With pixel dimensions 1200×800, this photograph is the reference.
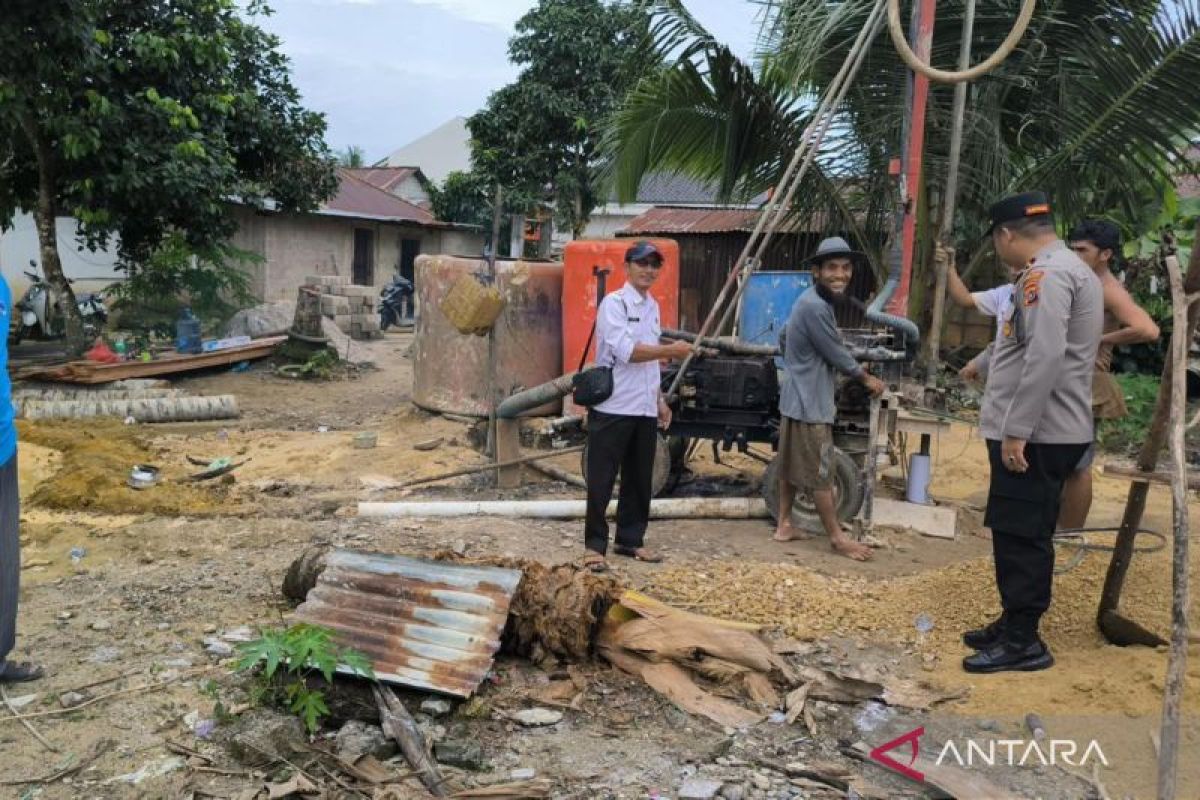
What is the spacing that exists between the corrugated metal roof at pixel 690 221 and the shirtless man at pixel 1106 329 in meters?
9.90

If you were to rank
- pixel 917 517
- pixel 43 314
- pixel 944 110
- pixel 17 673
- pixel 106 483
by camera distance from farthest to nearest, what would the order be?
pixel 43 314, pixel 944 110, pixel 106 483, pixel 917 517, pixel 17 673

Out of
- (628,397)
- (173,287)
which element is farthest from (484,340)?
(173,287)

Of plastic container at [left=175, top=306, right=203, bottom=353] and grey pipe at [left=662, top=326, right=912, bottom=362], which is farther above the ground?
grey pipe at [left=662, top=326, right=912, bottom=362]

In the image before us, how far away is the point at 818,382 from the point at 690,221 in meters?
14.3

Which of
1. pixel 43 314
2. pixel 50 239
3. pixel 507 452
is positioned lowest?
pixel 507 452

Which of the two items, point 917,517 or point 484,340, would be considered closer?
point 917,517

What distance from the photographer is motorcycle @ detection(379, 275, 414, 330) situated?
22.2 m

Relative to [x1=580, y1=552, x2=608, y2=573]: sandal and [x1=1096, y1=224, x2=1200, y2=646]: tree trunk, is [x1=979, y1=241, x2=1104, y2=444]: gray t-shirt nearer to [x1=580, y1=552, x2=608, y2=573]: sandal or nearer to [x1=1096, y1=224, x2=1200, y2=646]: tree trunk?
[x1=1096, y1=224, x2=1200, y2=646]: tree trunk

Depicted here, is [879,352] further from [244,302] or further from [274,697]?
[244,302]

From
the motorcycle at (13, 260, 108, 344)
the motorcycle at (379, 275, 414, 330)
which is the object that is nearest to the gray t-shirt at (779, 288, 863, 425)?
the motorcycle at (13, 260, 108, 344)

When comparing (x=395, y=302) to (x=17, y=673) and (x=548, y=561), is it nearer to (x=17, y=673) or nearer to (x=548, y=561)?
(x=548, y=561)

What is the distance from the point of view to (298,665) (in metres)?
3.16

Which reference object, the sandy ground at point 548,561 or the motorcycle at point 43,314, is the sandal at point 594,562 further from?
the motorcycle at point 43,314

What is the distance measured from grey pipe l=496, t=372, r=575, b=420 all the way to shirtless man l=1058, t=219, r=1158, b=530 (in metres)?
3.16
